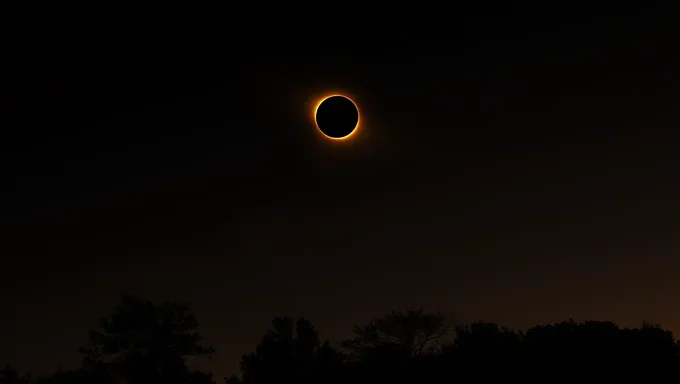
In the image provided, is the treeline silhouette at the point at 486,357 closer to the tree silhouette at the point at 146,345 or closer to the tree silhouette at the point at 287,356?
the tree silhouette at the point at 287,356

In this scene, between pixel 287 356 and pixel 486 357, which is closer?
pixel 486 357

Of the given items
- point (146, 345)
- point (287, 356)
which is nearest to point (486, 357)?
point (287, 356)

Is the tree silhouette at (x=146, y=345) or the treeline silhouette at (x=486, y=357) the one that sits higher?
the tree silhouette at (x=146, y=345)

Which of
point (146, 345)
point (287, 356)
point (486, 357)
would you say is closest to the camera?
point (486, 357)

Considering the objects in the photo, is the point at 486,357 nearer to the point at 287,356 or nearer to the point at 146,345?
the point at 287,356

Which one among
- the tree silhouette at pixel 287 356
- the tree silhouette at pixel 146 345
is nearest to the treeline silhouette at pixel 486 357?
the tree silhouette at pixel 287 356

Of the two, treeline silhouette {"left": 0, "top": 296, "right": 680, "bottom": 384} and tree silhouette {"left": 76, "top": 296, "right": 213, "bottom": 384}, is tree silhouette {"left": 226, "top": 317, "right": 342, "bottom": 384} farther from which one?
tree silhouette {"left": 76, "top": 296, "right": 213, "bottom": 384}
